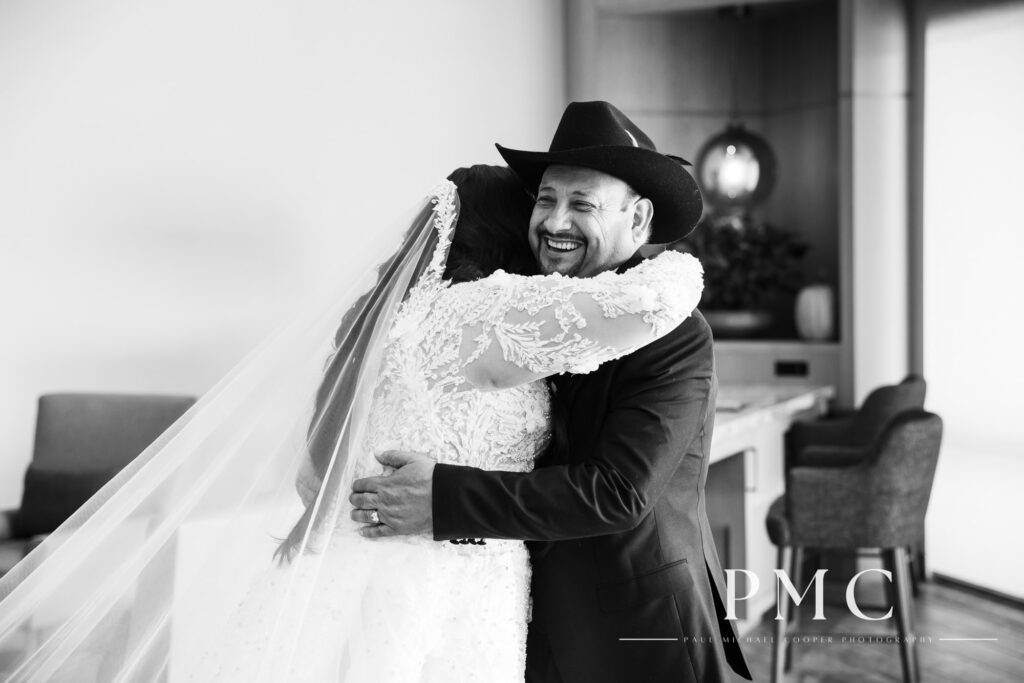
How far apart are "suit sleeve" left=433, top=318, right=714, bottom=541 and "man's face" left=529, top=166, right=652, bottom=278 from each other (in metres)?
0.24

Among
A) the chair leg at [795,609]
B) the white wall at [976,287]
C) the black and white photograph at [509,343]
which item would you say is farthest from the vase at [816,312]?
the chair leg at [795,609]

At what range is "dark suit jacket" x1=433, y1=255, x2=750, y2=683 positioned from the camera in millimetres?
1435

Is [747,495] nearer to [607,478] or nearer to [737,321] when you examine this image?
[737,321]

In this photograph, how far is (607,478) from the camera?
1.44 meters

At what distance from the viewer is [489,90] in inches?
199

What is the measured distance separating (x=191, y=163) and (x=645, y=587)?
319cm

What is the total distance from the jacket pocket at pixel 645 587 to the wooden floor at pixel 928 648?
2.17 meters

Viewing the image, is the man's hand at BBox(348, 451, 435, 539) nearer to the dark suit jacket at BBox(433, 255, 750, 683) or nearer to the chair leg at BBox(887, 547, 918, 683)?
the dark suit jacket at BBox(433, 255, 750, 683)

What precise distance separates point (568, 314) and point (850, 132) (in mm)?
3777

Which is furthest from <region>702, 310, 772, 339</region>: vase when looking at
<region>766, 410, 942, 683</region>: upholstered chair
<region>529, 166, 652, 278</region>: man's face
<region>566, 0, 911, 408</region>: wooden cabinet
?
<region>529, 166, 652, 278</region>: man's face

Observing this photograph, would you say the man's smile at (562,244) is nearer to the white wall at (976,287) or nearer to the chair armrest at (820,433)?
the chair armrest at (820,433)

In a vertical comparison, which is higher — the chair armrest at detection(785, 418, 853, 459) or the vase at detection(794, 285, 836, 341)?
the vase at detection(794, 285, 836, 341)

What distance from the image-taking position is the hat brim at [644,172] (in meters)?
1.61

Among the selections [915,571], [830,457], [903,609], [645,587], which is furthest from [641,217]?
[915,571]
